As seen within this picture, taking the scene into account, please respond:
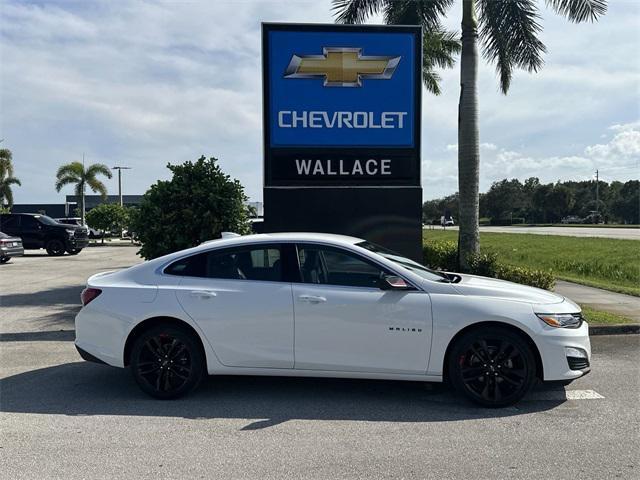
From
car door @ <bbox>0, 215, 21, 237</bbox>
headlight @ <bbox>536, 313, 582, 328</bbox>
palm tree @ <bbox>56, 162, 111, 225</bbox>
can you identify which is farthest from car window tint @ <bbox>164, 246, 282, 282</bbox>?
palm tree @ <bbox>56, 162, 111, 225</bbox>

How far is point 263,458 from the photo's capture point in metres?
3.84

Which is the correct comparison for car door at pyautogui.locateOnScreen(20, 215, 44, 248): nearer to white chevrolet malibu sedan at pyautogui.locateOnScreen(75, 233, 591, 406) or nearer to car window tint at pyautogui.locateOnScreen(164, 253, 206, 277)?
white chevrolet malibu sedan at pyautogui.locateOnScreen(75, 233, 591, 406)

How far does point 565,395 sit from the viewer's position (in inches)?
204

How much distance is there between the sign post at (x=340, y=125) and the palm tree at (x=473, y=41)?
1.97m

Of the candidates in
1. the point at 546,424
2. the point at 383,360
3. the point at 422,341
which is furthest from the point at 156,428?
the point at 546,424

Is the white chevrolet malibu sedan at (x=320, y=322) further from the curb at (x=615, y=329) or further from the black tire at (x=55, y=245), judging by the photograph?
the black tire at (x=55, y=245)

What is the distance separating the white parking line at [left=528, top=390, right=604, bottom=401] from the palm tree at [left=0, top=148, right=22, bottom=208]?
163ft

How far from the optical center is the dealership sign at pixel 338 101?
32.9 feet

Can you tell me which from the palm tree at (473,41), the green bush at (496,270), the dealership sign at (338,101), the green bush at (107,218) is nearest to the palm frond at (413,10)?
the palm tree at (473,41)

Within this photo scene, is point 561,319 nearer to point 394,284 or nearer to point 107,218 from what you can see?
point 394,284

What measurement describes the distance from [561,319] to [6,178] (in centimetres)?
5529

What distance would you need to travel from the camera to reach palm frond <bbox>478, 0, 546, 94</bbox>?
1285cm

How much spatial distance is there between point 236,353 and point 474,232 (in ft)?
26.2

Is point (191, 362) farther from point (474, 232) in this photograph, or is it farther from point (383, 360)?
point (474, 232)
